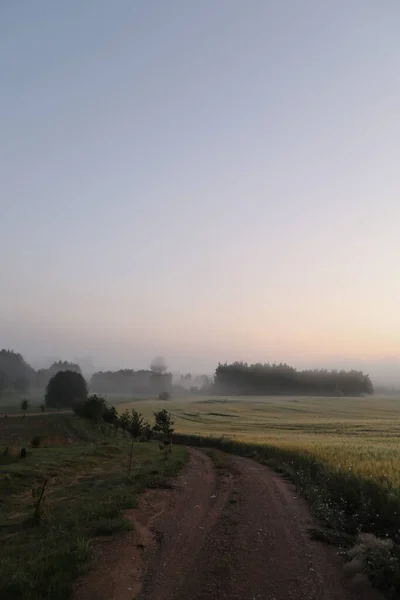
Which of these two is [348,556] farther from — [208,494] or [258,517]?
[208,494]

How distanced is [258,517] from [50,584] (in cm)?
798

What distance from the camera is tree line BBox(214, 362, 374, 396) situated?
16875 cm

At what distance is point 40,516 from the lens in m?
13.2

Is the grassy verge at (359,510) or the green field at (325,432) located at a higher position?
the grassy verge at (359,510)

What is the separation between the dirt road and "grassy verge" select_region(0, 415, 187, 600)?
21.3 inches

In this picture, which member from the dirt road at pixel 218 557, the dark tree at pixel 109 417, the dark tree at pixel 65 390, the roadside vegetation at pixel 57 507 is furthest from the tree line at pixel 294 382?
the dirt road at pixel 218 557

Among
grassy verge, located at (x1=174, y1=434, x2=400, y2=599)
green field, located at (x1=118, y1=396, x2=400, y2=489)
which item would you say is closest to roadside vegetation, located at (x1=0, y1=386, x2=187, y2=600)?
grassy verge, located at (x1=174, y1=434, x2=400, y2=599)

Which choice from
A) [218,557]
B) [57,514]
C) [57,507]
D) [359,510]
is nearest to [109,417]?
[57,507]

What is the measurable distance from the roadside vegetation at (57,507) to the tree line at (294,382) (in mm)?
A: 141709

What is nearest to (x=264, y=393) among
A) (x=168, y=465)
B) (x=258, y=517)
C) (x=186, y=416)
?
(x=186, y=416)

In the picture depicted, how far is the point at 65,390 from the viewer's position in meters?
81.2

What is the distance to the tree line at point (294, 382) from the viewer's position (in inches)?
6644

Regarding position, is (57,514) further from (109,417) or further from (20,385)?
(20,385)

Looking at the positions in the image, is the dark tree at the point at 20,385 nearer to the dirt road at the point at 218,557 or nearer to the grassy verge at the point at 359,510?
the grassy verge at the point at 359,510
